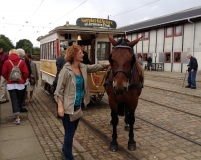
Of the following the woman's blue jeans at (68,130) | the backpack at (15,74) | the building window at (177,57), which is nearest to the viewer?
the woman's blue jeans at (68,130)

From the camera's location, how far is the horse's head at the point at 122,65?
3.79m

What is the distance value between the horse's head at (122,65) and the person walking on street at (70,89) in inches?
20.8

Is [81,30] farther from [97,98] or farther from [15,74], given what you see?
[15,74]

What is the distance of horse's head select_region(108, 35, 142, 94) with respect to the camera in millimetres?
3789

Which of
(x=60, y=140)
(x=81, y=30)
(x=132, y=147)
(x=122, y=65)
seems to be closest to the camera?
(x=122, y=65)

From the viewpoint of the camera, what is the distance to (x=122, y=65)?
396 cm

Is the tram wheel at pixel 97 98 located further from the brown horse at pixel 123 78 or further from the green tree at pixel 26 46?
the green tree at pixel 26 46

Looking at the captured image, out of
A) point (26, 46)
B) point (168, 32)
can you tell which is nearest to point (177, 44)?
point (168, 32)

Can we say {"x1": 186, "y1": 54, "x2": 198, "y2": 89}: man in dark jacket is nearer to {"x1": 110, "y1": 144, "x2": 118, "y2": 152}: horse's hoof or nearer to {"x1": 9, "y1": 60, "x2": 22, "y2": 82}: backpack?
{"x1": 110, "y1": 144, "x2": 118, "y2": 152}: horse's hoof

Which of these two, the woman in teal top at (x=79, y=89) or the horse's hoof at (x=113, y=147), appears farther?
the horse's hoof at (x=113, y=147)

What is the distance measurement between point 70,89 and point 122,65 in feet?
3.33

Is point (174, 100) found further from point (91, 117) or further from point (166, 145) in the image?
point (166, 145)

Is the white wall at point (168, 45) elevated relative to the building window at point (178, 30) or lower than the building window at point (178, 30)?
lower

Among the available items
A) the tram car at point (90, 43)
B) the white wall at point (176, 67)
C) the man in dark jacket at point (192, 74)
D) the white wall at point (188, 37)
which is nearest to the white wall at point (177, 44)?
the white wall at point (188, 37)
